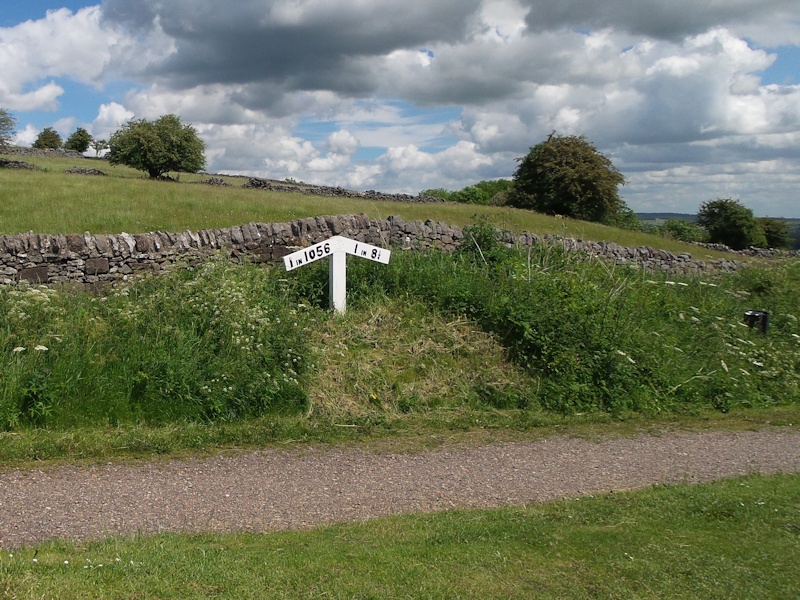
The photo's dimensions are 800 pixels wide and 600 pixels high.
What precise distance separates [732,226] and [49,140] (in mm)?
74756

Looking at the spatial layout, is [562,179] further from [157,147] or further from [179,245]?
[179,245]

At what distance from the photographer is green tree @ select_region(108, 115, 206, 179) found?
40.7m

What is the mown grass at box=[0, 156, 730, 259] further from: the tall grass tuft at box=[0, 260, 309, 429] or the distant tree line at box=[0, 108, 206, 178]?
the distant tree line at box=[0, 108, 206, 178]

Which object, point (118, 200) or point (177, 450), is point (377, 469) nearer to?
point (177, 450)

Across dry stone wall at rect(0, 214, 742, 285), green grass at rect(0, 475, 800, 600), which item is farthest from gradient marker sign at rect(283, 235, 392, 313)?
green grass at rect(0, 475, 800, 600)

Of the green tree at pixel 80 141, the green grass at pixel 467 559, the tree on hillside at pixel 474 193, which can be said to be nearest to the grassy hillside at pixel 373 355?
the green grass at pixel 467 559

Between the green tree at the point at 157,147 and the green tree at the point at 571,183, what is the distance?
19.8 m

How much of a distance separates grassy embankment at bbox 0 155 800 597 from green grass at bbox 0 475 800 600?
0.02 meters

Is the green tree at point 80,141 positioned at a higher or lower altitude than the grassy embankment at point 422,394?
higher

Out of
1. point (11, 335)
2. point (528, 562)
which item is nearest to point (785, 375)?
point (528, 562)

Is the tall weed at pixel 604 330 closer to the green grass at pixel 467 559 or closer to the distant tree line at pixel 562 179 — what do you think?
the green grass at pixel 467 559

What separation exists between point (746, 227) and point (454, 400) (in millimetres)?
39053

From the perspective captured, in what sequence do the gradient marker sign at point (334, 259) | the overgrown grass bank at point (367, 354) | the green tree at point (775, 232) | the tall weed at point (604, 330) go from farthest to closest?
the green tree at point (775, 232) < the gradient marker sign at point (334, 259) < the tall weed at point (604, 330) < the overgrown grass bank at point (367, 354)

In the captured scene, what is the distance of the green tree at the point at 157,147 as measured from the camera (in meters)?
40.7
